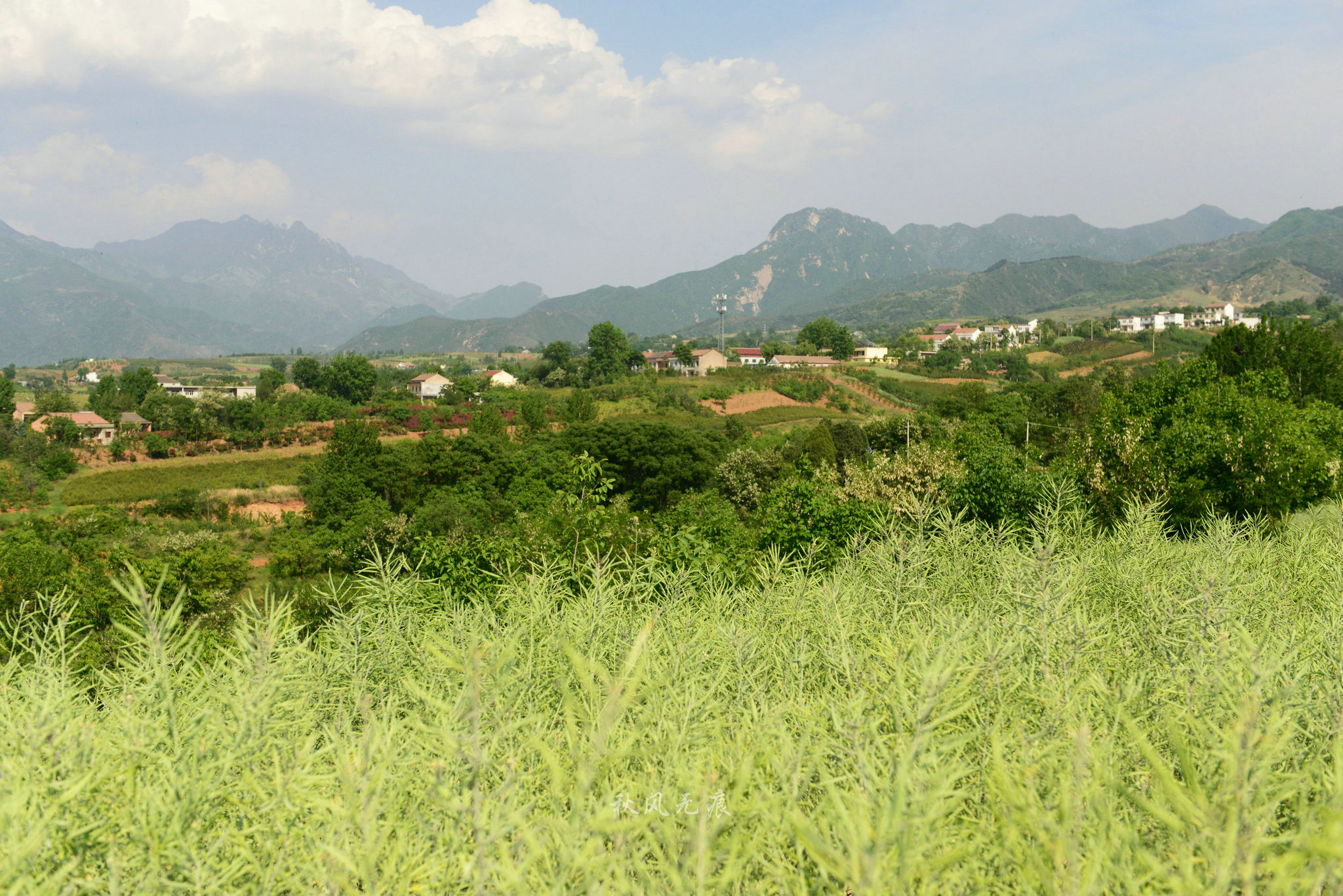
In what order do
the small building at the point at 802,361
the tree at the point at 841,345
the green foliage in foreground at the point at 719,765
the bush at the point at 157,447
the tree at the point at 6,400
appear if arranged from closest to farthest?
1. the green foliage in foreground at the point at 719,765
2. the bush at the point at 157,447
3. the tree at the point at 6,400
4. the small building at the point at 802,361
5. the tree at the point at 841,345

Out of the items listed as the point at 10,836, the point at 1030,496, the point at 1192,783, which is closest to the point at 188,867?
the point at 10,836

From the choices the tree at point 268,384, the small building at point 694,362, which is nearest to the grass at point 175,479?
the tree at point 268,384

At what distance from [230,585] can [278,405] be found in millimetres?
41159

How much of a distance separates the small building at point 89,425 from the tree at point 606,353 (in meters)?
39.4

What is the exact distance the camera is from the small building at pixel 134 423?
154ft

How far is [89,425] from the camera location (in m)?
46.5

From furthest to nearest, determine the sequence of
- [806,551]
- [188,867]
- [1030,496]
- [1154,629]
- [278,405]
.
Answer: [278,405], [1030,496], [806,551], [1154,629], [188,867]

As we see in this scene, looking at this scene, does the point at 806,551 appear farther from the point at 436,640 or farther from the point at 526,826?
the point at 526,826

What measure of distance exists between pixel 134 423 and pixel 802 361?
62.0 meters

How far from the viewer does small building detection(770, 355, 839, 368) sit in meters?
77.6

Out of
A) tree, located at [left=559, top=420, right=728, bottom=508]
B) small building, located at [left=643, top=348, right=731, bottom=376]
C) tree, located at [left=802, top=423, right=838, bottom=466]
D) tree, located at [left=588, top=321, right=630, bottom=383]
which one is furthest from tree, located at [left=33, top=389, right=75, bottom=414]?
tree, located at [left=802, top=423, right=838, bottom=466]

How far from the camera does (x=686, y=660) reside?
2768mm

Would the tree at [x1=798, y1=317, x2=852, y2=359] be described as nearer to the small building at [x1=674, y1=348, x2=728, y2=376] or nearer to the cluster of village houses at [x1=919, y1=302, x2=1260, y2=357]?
the cluster of village houses at [x1=919, y1=302, x2=1260, y2=357]

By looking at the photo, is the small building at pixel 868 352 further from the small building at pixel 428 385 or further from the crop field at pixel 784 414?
the small building at pixel 428 385
